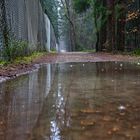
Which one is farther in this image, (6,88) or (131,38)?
(131,38)

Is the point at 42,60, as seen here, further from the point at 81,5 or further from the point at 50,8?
the point at 50,8

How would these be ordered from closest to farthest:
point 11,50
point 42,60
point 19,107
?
point 19,107 < point 11,50 < point 42,60

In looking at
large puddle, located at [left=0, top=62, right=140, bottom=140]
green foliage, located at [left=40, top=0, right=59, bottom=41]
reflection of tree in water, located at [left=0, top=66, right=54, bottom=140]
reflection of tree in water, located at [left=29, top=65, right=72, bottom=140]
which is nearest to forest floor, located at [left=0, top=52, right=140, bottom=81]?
reflection of tree in water, located at [left=0, top=66, right=54, bottom=140]

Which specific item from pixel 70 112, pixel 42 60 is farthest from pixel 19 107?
pixel 42 60

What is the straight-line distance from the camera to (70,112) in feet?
12.3

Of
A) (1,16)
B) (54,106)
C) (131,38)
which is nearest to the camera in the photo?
(54,106)

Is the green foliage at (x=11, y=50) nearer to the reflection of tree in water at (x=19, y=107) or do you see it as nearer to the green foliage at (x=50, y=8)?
the reflection of tree in water at (x=19, y=107)

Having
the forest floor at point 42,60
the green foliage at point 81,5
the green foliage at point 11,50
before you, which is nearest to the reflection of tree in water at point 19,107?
the forest floor at point 42,60

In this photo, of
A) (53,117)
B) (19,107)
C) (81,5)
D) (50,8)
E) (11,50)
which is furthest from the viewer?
(50,8)

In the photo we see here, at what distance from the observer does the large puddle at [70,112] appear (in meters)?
2.91

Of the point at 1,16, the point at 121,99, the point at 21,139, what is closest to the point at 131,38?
the point at 1,16

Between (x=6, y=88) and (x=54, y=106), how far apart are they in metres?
1.82

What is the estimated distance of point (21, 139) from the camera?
2.76m

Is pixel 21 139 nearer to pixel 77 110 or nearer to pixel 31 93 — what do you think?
pixel 77 110
